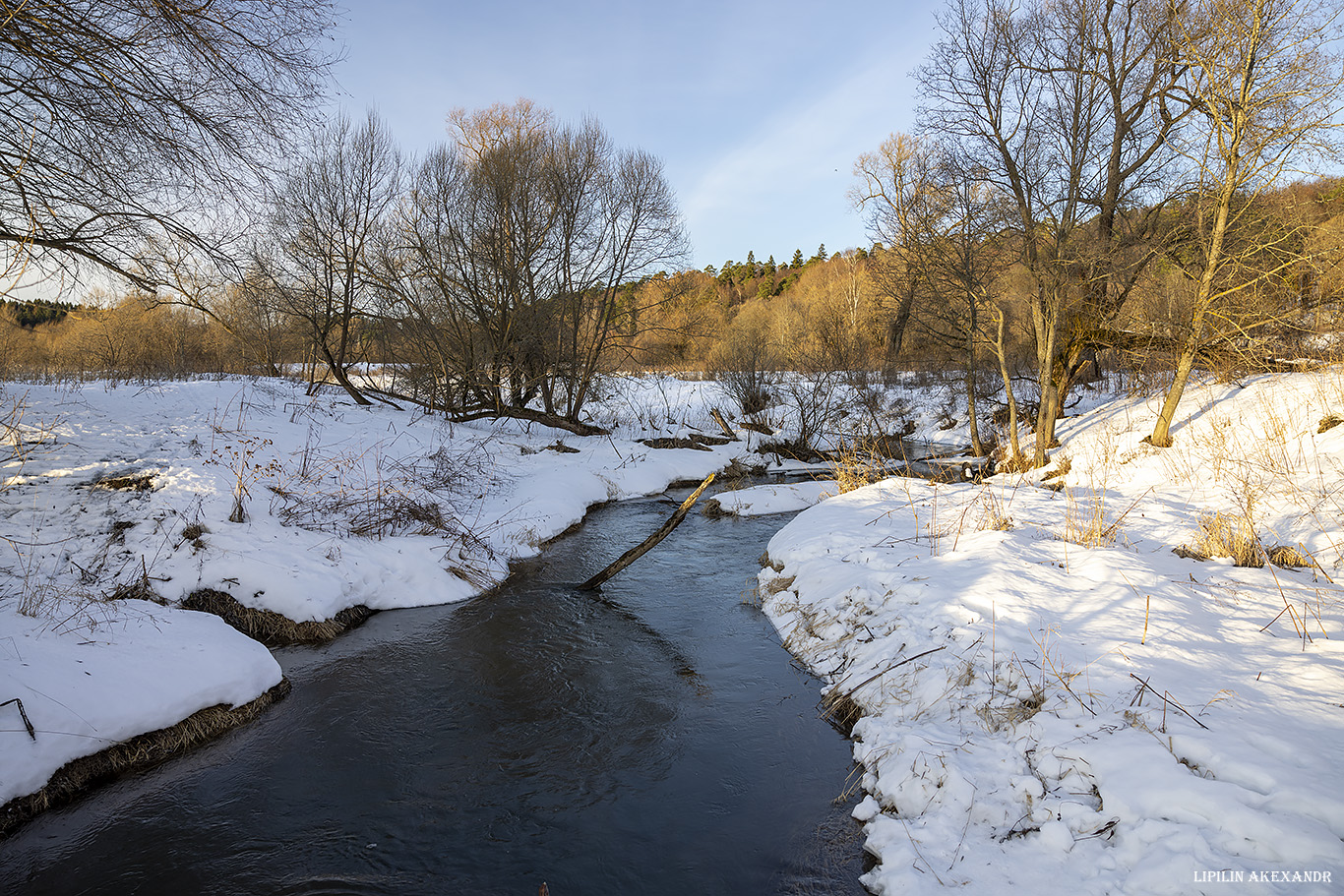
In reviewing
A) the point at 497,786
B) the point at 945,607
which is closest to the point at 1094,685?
the point at 945,607

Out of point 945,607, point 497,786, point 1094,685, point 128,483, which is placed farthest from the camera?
point 128,483

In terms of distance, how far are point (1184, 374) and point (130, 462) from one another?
16.5m

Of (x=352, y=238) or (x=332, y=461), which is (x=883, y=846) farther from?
(x=352, y=238)

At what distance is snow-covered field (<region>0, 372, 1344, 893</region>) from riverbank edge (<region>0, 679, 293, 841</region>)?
10 centimetres

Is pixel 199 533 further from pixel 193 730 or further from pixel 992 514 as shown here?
pixel 992 514

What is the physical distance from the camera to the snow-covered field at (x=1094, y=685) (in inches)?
113

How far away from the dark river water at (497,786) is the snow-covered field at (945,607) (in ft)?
1.61

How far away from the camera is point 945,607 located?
5371 millimetres

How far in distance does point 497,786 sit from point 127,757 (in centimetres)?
273

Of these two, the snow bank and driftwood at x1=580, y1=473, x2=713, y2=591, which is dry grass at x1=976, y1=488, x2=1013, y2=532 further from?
the snow bank

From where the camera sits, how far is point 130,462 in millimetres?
8289

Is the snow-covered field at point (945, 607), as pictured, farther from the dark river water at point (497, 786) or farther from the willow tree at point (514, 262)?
the willow tree at point (514, 262)

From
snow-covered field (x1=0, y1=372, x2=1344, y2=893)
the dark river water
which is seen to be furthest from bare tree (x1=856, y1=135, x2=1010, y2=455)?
the dark river water

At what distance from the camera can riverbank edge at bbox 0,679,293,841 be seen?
13.0 ft
